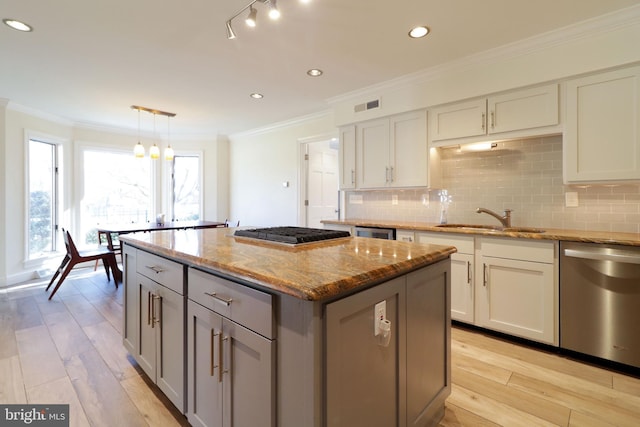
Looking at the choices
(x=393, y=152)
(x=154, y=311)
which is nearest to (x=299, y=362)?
(x=154, y=311)

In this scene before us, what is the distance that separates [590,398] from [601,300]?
0.66 meters

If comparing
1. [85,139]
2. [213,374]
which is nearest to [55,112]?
[85,139]

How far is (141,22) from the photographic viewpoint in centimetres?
226

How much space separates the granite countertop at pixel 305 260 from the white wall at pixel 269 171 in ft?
10.2

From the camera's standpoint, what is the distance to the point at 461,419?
5.29 feet

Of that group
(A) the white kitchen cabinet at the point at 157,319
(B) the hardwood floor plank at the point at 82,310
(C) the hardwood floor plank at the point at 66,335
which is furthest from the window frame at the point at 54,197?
(A) the white kitchen cabinet at the point at 157,319

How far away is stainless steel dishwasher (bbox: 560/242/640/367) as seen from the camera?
77.4 inches

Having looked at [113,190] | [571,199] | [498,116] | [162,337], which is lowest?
[162,337]

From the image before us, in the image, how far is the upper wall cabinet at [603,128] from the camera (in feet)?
7.04

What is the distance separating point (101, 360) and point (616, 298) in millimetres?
3617

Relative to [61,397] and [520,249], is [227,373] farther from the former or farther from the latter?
[520,249]

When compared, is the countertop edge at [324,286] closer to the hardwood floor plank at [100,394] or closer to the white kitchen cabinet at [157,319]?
the white kitchen cabinet at [157,319]

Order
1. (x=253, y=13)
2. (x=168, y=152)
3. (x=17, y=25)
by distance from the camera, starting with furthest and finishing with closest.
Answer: (x=168, y=152)
(x=17, y=25)
(x=253, y=13)

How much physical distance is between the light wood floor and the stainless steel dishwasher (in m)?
0.16
